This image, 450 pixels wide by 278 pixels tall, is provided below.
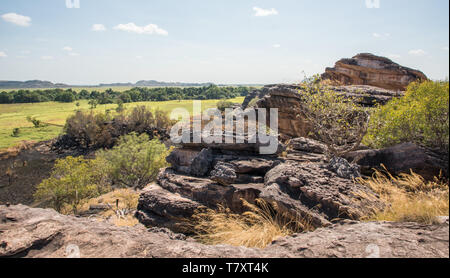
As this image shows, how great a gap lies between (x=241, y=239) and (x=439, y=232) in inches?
123

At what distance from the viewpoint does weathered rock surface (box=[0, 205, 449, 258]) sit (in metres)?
2.84

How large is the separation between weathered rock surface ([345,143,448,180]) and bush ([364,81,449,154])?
292mm

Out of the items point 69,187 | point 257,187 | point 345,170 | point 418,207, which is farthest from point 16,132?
point 418,207

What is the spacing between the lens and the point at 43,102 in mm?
43812

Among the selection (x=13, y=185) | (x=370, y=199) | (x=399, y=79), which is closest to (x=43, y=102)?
(x=13, y=185)

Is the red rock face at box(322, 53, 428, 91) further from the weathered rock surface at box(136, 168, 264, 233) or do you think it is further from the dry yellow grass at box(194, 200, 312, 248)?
the dry yellow grass at box(194, 200, 312, 248)

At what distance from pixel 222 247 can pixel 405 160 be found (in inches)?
200

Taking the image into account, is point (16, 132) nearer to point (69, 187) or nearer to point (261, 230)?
point (69, 187)

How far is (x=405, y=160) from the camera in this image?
5.55 metres

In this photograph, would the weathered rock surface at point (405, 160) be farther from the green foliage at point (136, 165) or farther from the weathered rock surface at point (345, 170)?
the green foliage at point (136, 165)

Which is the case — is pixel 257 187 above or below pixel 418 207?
below

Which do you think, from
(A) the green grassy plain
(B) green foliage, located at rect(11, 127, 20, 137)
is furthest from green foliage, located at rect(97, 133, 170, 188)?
(B) green foliage, located at rect(11, 127, 20, 137)

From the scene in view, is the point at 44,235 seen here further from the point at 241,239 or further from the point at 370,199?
the point at 370,199

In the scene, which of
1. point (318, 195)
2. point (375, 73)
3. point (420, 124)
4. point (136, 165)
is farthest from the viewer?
point (375, 73)
